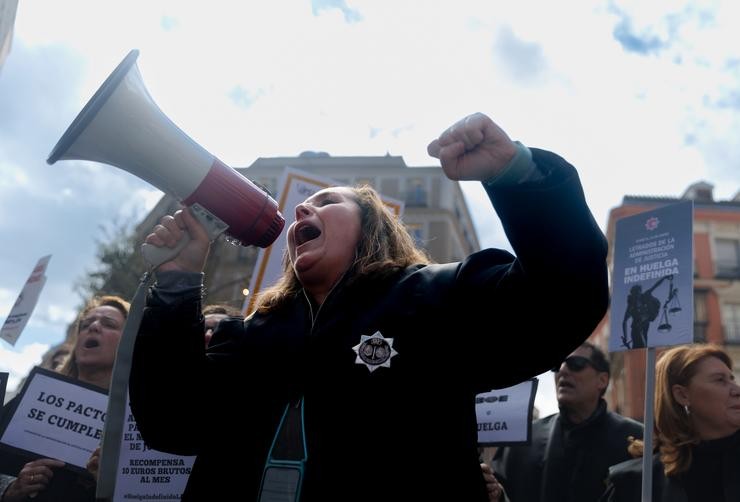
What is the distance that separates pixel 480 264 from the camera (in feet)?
5.06

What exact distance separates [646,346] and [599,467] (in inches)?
29.8

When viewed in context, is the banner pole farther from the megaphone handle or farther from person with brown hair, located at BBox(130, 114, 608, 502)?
the megaphone handle

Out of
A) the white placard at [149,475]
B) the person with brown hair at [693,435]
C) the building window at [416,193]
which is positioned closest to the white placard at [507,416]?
the person with brown hair at [693,435]

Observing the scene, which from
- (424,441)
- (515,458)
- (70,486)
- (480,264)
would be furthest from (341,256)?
(515,458)

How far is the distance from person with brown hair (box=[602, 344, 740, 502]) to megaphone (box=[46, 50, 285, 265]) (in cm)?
207

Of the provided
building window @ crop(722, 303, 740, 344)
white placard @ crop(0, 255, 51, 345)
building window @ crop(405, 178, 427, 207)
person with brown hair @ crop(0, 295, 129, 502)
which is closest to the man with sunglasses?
person with brown hair @ crop(0, 295, 129, 502)

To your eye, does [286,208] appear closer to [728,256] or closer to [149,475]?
[149,475]

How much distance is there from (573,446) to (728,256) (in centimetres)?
3148

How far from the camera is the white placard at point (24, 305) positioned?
5180 millimetres

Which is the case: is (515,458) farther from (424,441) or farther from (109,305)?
(424,441)

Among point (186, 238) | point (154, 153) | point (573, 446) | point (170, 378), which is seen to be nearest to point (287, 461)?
point (170, 378)

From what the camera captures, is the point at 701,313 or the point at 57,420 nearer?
the point at 57,420

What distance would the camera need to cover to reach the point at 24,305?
5.40m

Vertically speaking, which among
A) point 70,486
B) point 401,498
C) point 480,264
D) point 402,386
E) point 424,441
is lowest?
point 70,486
